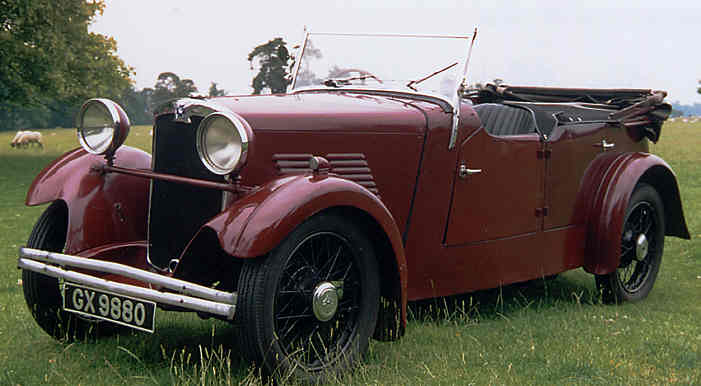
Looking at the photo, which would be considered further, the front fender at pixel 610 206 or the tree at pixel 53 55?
the tree at pixel 53 55

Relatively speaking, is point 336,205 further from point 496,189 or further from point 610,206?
point 610,206

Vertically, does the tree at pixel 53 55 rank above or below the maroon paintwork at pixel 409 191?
above

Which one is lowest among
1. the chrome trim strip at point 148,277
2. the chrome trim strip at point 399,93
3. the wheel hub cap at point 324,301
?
the wheel hub cap at point 324,301

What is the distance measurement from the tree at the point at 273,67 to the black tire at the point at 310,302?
1959mm

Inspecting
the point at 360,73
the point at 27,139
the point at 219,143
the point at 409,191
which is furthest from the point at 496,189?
the point at 27,139

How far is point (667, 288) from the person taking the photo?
6.10m

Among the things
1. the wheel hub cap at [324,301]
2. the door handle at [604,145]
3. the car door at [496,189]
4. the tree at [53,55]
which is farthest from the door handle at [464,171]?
the tree at [53,55]

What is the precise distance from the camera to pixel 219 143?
3.32 m

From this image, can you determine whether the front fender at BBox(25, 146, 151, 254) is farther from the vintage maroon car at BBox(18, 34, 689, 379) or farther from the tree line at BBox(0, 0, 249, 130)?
the tree line at BBox(0, 0, 249, 130)

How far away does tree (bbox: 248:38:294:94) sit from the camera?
16.8 feet

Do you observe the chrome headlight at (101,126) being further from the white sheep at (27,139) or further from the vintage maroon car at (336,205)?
the white sheep at (27,139)

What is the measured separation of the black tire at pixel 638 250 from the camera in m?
5.43

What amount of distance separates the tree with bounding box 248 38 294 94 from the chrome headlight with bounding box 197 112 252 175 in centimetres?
172

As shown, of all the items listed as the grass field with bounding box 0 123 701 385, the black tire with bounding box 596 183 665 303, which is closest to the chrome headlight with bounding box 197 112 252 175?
the grass field with bounding box 0 123 701 385
